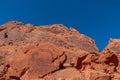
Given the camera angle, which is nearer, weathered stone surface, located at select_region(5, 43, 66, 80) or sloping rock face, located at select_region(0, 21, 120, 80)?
sloping rock face, located at select_region(0, 21, 120, 80)

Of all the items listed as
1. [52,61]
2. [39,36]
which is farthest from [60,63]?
[39,36]

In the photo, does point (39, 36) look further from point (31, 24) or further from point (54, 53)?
point (54, 53)

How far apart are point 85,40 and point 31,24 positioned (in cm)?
1919

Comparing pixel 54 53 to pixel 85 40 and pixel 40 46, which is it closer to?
pixel 40 46

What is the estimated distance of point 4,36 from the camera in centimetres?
9075

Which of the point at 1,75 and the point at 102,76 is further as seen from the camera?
the point at 1,75

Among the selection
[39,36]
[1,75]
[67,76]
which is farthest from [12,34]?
[67,76]

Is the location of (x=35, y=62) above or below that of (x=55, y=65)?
above

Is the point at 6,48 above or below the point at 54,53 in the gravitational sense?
above

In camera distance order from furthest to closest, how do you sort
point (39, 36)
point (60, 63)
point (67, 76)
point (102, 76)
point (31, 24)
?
point (31, 24)
point (39, 36)
point (60, 63)
point (67, 76)
point (102, 76)

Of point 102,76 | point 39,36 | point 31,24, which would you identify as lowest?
point 102,76

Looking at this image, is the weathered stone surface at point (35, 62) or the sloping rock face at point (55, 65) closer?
the sloping rock face at point (55, 65)

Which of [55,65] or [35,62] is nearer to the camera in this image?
[55,65]

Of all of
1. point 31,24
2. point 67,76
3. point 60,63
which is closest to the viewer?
point 67,76
